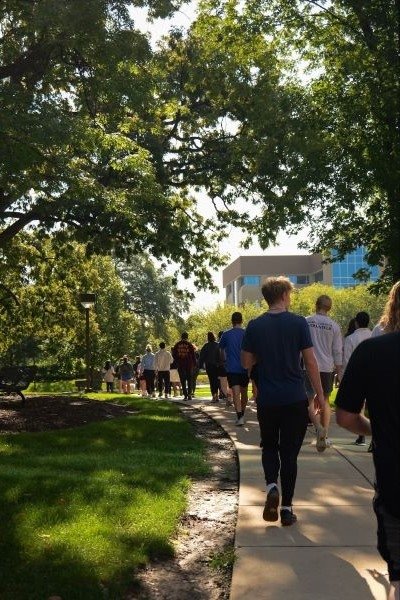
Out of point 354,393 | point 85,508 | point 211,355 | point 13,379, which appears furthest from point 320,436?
point 211,355

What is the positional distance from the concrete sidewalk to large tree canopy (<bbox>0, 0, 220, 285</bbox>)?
666 centimetres

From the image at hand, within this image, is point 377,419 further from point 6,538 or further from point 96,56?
point 96,56

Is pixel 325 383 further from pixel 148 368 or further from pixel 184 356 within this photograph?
pixel 148 368

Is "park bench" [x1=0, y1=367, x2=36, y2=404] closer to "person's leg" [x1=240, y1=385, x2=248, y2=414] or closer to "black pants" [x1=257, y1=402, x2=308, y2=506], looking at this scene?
"person's leg" [x1=240, y1=385, x2=248, y2=414]

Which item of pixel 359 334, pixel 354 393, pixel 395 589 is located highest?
pixel 359 334

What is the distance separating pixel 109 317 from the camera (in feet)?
→ 164

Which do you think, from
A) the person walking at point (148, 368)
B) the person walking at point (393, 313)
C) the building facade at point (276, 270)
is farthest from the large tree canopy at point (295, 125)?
the building facade at point (276, 270)

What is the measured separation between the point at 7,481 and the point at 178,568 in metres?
2.49

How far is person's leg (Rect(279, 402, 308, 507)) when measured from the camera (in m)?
5.82

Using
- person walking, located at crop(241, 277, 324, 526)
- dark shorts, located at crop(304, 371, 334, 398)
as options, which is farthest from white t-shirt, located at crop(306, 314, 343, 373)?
person walking, located at crop(241, 277, 324, 526)

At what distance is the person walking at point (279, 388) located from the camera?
19.1 ft

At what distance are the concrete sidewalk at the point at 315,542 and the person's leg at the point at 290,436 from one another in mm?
393

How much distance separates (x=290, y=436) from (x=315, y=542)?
800 mm

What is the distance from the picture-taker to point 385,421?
9.31 feet
